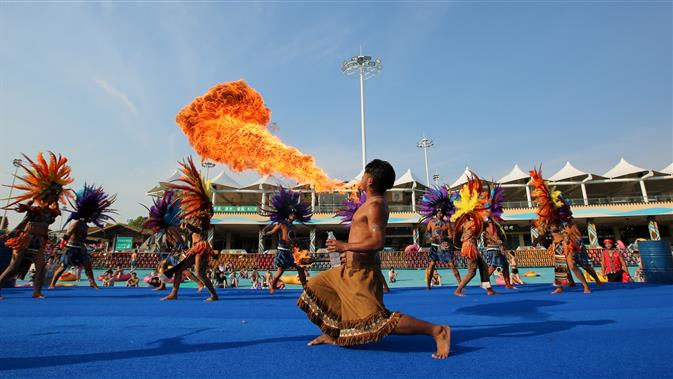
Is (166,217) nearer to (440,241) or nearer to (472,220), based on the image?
(440,241)

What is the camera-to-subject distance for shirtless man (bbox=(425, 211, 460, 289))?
831 cm

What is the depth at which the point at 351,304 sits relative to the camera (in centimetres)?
268

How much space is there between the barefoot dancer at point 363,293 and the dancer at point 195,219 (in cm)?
429

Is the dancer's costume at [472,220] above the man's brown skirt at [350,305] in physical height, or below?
above

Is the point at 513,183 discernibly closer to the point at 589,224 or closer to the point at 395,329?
the point at 589,224

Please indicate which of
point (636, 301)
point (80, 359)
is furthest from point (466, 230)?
point (80, 359)

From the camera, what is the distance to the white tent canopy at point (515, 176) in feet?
145

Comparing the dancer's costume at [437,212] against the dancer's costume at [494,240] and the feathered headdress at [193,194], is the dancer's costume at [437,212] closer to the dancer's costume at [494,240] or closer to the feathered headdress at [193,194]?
the dancer's costume at [494,240]

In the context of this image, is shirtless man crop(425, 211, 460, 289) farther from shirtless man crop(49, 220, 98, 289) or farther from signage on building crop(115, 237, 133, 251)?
signage on building crop(115, 237, 133, 251)

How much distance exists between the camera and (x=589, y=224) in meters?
36.3

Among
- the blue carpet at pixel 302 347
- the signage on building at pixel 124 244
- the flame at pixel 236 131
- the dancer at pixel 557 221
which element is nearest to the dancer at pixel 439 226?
the dancer at pixel 557 221

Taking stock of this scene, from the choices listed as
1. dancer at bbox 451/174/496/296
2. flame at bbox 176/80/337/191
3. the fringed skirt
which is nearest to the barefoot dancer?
dancer at bbox 451/174/496/296

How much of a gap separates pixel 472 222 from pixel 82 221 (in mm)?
9226

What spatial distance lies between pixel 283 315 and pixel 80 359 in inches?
96.9
